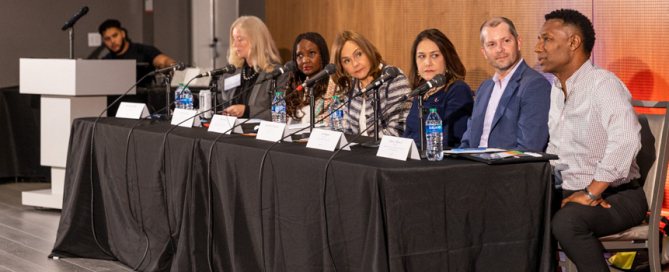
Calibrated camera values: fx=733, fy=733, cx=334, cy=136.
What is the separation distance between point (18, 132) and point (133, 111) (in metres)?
2.95

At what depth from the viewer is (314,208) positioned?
7.91 ft

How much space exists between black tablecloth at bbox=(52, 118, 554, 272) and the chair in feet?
1.08

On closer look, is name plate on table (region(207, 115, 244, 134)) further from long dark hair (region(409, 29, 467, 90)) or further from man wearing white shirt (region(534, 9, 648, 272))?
man wearing white shirt (region(534, 9, 648, 272))

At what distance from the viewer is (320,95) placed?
4062mm

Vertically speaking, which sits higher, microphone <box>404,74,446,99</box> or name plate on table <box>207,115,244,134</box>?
microphone <box>404,74,446,99</box>

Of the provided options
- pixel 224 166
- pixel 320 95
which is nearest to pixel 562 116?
pixel 224 166

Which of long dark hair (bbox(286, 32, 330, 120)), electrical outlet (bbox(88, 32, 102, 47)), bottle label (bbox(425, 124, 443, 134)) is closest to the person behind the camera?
bottle label (bbox(425, 124, 443, 134))

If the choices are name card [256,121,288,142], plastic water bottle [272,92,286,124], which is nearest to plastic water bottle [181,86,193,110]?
plastic water bottle [272,92,286,124]

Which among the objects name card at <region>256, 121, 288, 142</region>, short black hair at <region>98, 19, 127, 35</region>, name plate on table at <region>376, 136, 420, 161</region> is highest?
short black hair at <region>98, 19, 127, 35</region>

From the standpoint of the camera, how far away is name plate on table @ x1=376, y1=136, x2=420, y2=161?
2.26m

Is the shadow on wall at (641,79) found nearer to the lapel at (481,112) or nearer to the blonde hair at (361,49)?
the lapel at (481,112)

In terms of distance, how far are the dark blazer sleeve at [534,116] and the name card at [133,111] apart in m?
1.98

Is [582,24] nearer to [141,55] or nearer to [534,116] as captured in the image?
[534,116]

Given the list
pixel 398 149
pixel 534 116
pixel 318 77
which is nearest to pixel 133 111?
pixel 318 77
